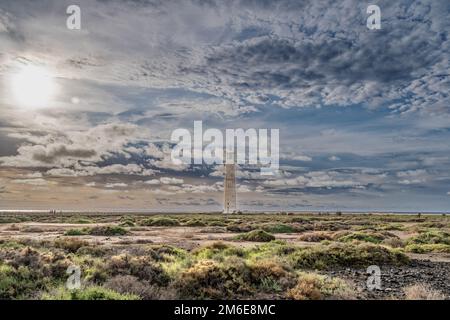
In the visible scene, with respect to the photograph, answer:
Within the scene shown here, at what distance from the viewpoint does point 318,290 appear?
12.0 meters

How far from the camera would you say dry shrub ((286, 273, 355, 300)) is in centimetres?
1166

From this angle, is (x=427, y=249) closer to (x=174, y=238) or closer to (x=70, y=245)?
(x=174, y=238)

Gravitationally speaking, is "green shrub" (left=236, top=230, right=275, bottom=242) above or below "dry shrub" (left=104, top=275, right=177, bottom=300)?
below

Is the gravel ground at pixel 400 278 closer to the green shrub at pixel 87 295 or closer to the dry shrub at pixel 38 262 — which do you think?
the green shrub at pixel 87 295

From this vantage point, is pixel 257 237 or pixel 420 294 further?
pixel 257 237

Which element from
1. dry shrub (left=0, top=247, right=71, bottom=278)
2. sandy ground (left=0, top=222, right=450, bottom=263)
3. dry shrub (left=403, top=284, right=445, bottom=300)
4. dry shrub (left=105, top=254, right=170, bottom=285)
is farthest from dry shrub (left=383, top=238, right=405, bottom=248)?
dry shrub (left=0, top=247, right=71, bottom=278)

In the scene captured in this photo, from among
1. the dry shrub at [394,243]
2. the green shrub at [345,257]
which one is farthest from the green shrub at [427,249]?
the green shrub at [345,257]

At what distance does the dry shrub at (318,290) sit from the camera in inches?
459

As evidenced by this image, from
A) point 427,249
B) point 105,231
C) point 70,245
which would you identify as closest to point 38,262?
point 70,245

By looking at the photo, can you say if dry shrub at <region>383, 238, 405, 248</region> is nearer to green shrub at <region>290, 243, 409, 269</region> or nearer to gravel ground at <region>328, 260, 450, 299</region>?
gravel ground at <region>328, 260, 450, 299</region>
